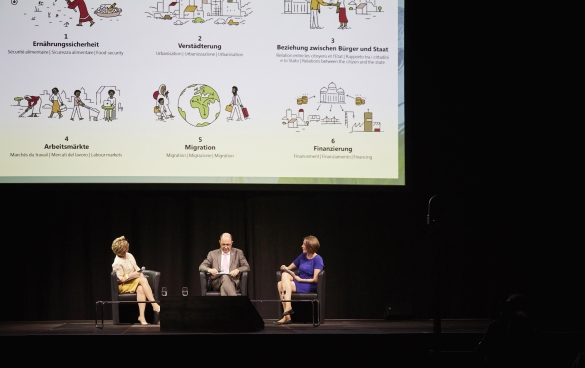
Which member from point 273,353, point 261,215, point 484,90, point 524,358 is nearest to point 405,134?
point 484,90

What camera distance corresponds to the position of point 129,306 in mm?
6363

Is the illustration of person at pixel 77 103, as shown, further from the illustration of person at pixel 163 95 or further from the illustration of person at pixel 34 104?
the illustration of person at pixel 163 95

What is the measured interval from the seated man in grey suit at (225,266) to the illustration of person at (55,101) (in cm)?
176

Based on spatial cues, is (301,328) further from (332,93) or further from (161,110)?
(161,110)

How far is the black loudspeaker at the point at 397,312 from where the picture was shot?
7059mm

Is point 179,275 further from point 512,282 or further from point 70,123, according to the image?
point 512,282

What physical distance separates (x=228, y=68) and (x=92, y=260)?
2.19 m

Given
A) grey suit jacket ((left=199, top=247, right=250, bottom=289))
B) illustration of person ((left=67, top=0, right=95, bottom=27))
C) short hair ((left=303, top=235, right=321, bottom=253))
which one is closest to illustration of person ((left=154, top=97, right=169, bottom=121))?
illustration of person ((left=67, top=0, right=95, bottom=27))

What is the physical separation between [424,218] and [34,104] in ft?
12.1

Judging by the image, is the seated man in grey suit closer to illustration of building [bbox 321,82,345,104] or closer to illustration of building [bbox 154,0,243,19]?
illustration of building [bbox 321,82,345,104]

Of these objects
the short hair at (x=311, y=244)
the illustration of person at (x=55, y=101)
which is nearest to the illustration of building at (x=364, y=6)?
the short hair at (x=311, y=244)

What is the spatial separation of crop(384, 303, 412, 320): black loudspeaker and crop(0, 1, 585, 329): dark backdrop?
12 centimetres

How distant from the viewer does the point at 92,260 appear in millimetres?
7105

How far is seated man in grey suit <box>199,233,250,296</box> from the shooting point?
20.9ft
